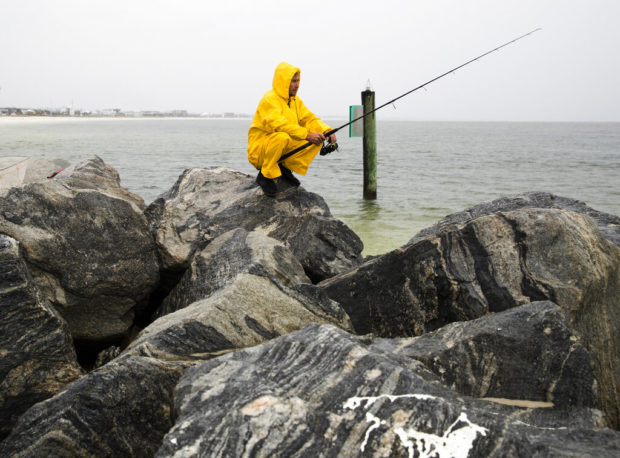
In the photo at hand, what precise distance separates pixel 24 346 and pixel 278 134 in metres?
3.60

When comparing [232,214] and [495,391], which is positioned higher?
[232,214]

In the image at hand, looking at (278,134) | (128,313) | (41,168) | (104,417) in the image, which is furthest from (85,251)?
(41,168)

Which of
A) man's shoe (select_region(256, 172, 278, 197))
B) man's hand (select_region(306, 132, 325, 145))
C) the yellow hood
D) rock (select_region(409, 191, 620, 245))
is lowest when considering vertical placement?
rock (select_region(409, 191, 620, 245))

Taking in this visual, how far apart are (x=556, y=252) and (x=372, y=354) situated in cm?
177

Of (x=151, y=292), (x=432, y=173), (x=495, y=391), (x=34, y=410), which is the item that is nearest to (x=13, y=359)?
(x=34, y=410)

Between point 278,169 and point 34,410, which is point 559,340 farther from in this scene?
point 278,169

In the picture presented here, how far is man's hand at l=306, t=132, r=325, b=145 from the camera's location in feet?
19.9

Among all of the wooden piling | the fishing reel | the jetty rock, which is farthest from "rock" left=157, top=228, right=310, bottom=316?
the wooden piling

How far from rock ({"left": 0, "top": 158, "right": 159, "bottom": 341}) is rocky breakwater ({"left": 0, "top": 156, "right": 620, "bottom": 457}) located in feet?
0.63

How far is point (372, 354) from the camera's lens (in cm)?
225

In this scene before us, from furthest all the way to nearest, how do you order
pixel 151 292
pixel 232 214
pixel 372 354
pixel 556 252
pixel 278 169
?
pixel 278 169 → pixel 232 214 → pixel 151 292 → pixel 556 252 → pixel 372 354

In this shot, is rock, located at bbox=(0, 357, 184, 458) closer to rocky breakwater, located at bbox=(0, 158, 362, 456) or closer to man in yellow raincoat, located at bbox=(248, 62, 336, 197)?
rocky breakwater, located at bbox=(0, 158, 362, 456)

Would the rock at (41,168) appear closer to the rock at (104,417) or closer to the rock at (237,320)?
the rock at (237,320)

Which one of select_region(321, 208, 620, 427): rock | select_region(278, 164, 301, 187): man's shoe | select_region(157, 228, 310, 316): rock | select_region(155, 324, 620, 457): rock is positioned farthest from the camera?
select_region(278, 164, 301, 187): man's shoe
